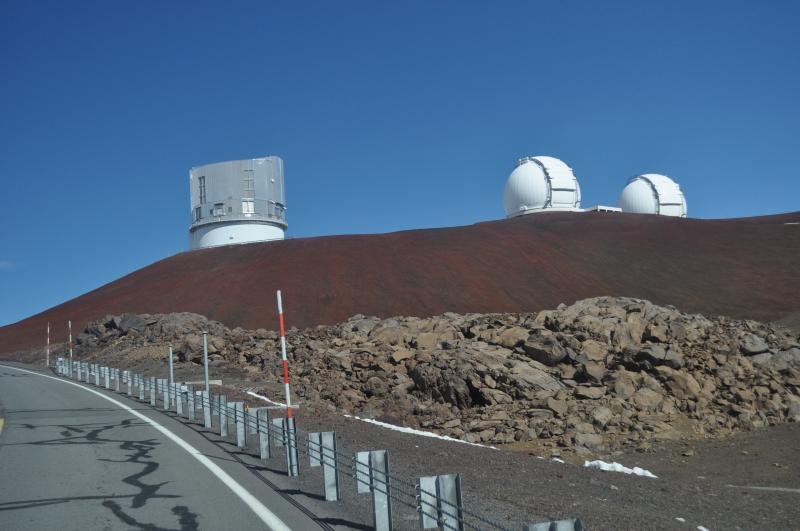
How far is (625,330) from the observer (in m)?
23.4

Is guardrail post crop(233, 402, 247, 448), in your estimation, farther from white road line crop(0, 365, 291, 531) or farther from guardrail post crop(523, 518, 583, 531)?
guardrail post crop(523, 518, 583, 531)

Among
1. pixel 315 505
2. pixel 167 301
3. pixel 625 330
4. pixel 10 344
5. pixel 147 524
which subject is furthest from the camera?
pixel 10 344

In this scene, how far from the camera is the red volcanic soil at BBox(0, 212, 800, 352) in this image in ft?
166

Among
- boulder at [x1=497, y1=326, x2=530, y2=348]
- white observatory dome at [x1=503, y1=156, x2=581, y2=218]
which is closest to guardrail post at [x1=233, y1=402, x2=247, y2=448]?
boulder at [x1=497, y1=326, x2=530, y2=348]

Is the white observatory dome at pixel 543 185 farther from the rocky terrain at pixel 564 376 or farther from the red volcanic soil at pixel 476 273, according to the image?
the rocky terrain at pixel 564 376

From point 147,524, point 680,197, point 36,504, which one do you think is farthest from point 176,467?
point 680,197

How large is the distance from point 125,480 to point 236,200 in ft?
192

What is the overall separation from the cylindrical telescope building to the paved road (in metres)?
50.7

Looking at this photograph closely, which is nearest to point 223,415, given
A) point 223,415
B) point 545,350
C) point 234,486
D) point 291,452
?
point 223,415

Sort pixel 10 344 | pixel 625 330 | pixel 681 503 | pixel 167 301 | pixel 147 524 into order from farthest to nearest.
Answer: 1. pixel 10 344
2. pixel 167 301
3. pixel 625 330
4. pixel 681 503
5. pixel 147 524

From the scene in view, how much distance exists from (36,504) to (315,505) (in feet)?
10.5

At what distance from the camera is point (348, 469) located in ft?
36.0

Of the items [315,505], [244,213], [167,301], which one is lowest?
[315,505]

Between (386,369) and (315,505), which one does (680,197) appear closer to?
(386,369)
